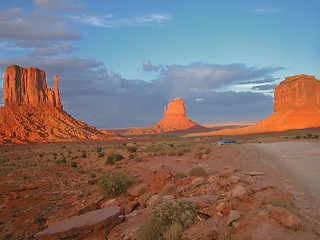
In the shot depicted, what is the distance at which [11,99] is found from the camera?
250 feet

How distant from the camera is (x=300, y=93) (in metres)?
85.9

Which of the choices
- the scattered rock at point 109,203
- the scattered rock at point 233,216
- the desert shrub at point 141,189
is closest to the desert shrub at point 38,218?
the scattered rock at point 109,203

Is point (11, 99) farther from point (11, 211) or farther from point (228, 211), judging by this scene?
point (228, 211)

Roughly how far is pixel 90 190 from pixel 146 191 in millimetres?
4312

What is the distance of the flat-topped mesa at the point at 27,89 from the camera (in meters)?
76.7

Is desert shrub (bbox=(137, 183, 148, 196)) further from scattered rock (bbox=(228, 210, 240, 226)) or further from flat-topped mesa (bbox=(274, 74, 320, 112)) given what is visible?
flat-topped mesa (bbox=(274, 74, 320, 112))

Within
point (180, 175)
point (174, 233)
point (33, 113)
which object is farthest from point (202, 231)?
point (33, 113)

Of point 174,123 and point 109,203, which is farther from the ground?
point 174,123

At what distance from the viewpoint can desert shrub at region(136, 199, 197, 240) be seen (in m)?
5.73

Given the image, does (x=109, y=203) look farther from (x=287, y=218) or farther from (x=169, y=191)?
(x=287, y=218)

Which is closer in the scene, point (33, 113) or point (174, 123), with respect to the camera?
point (33, 113)

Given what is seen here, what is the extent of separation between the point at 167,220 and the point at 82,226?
2.93 meters

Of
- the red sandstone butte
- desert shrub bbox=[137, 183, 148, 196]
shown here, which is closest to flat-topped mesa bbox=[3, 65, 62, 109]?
the red sandstone butte

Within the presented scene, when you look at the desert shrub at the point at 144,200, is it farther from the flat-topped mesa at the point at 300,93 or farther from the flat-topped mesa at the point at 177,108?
the flat-topped mesa at the point at 177,108
